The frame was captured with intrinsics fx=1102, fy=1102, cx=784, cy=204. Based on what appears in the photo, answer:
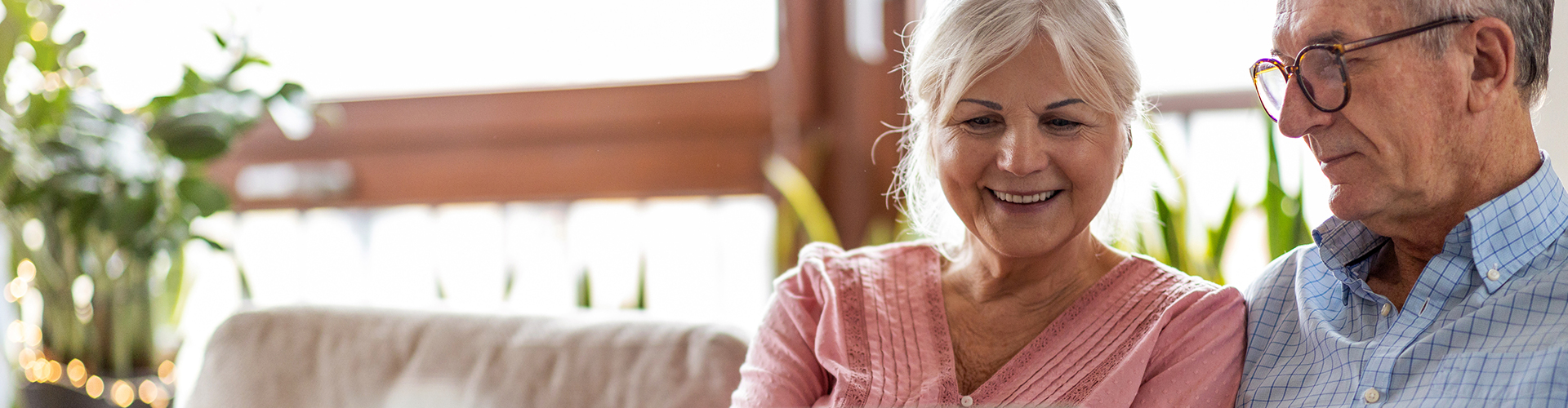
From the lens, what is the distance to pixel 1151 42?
2.27m

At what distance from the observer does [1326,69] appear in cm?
101

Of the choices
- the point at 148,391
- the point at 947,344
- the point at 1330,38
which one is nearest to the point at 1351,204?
the point at 1330,38

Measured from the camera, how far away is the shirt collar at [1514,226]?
0.96m

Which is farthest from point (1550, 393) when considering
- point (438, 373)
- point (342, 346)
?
point (342, 346)

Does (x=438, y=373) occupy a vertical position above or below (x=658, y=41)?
below

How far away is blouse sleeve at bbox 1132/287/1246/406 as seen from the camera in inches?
42.1

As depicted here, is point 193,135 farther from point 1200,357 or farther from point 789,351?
point 1200,357

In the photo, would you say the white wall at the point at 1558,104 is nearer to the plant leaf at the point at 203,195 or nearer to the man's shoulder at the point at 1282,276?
the man's shoulder at the point at 1282,276

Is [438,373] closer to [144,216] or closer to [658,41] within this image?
[144,216]

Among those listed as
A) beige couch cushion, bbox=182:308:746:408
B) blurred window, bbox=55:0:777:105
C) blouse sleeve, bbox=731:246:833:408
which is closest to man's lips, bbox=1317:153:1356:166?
blouse sleeve, bbox=731:246:833:408

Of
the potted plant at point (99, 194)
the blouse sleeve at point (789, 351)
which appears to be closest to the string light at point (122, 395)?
the potted plant at point (99, 194)

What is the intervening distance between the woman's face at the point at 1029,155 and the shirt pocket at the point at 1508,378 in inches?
14.0

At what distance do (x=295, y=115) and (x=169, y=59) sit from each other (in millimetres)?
1095

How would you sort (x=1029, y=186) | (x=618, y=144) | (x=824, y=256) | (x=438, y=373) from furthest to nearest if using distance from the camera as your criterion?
(x=618, y=144) → (x=438, y=373) → (x=824, y=256) → (x=1029, y=186)
